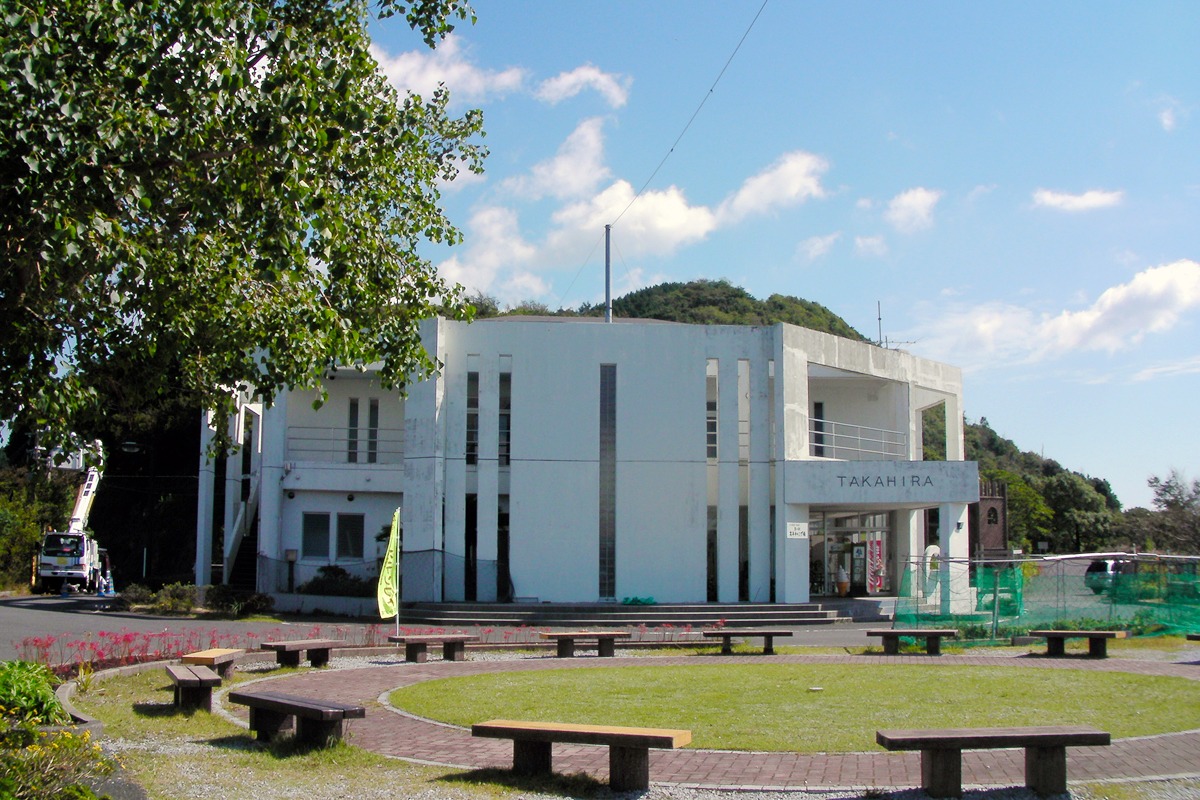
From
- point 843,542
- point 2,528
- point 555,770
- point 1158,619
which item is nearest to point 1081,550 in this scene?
point 843,542

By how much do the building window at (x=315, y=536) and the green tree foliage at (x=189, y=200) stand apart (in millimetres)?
18510

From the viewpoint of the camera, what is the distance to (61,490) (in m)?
45.6

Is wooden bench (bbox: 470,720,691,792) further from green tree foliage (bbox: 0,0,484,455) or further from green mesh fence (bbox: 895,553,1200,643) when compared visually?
green mesh fence (bbox: 895,553,1200,643)

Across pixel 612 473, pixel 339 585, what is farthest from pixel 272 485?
pixel 612 473

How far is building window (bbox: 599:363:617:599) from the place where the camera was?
29.8 m

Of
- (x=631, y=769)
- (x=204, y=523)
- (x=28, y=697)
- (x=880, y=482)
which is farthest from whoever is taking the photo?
(x=204, y=523)

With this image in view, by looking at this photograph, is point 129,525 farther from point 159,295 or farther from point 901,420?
point 159,295

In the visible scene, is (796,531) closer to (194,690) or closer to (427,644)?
(427,644)

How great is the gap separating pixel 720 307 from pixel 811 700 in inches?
3107

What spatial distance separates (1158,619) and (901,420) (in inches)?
558

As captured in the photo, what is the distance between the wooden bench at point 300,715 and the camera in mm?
8680

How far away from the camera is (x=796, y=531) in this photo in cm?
2945

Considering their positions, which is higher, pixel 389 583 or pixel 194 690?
pixel 389 583

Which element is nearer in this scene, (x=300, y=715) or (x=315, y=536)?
(x=300, y=715)
